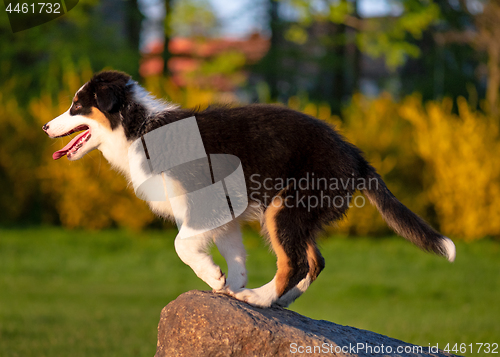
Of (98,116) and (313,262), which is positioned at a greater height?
(98,116)

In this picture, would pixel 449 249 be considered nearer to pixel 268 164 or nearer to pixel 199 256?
pixel 268 164

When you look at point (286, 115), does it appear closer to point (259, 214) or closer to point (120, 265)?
point (259, 214)

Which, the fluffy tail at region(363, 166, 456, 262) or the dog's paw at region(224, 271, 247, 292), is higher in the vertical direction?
the fluffy tail at region(363, 166, 456, 262)

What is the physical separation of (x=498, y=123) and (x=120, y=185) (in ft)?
29.0

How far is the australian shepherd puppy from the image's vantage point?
12.8 feet

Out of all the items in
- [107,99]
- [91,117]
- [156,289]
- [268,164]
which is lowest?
[156,289]

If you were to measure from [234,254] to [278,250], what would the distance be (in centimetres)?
49

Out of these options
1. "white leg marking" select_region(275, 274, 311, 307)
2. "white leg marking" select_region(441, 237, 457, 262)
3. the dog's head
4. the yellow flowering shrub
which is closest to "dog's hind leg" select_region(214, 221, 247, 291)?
"white leg marking" select_region(275, 274, 311, 307)

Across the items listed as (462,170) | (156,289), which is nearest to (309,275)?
(156,289)

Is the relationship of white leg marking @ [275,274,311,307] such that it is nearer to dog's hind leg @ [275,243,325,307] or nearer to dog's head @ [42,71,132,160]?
dog's hind leg @ [275,243,325,307]

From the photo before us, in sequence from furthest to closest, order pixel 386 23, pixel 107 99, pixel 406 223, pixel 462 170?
pixel 386 23
pixel 462 170
pixel 406 223
pixel 107 99

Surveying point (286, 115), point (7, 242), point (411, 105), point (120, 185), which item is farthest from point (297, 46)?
point (286, 115)

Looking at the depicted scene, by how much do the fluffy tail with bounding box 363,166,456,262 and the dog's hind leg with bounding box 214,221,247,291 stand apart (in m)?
1.06

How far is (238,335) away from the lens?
3.70 meters
